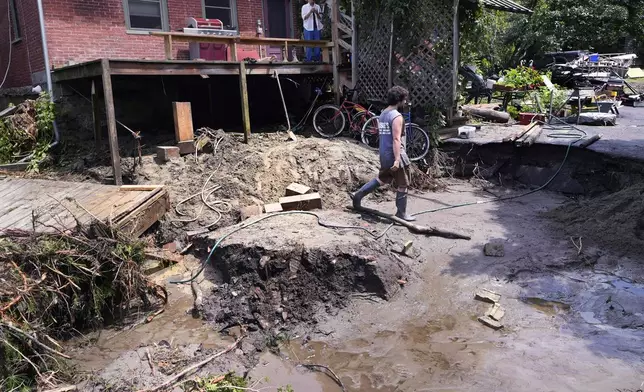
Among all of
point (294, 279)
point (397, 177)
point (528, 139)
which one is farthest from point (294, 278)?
point (528, 139)

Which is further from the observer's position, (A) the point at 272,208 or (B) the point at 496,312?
(A) the point at 272,208

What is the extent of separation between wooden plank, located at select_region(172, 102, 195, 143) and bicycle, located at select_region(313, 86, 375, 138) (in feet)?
8.87

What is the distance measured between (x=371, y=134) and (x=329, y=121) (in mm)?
1079

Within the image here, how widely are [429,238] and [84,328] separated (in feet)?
14.2

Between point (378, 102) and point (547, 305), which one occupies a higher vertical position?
point (378, 102)

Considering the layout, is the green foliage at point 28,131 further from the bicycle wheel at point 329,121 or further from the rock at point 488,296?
the rock at point 488,296

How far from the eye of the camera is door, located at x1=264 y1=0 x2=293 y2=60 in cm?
1381

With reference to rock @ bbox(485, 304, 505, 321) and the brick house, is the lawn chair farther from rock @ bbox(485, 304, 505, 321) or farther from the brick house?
rock @ bbox(485, 304, 505, 321)

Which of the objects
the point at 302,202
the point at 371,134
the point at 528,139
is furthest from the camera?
the point at 371,134

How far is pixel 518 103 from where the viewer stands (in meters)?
15.0

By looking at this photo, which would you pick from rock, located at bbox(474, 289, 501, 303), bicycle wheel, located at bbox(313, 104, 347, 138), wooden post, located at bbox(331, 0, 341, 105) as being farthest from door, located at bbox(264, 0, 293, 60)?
rock, located at bbox(474, 289, 501, 303)

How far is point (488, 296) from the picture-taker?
5344mm

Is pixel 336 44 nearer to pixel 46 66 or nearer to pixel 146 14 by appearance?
pixel 146 14

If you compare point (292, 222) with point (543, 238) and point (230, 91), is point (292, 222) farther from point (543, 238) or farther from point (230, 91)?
point (230, 91)
